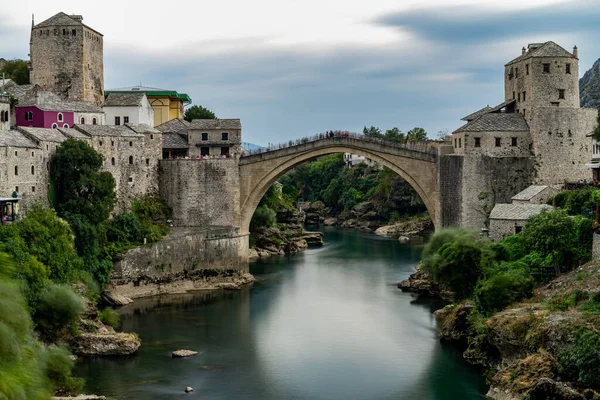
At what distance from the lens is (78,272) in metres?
32.8

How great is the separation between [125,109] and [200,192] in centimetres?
672

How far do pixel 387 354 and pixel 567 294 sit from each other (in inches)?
248

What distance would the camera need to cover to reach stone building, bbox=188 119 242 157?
147 ft

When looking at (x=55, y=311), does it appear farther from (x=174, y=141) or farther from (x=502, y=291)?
(x=174, y=141)

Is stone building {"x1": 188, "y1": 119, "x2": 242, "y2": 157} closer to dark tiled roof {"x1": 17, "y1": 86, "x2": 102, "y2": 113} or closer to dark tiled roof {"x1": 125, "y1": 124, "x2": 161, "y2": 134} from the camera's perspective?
dark tiled roof {"x1": 125, "y1": 124, "x2": 161, "y2": 134}

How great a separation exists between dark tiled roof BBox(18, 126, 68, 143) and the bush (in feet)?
62.8

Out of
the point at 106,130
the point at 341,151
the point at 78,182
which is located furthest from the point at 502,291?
the point at 106,130

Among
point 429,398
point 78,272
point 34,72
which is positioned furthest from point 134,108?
point 429,398

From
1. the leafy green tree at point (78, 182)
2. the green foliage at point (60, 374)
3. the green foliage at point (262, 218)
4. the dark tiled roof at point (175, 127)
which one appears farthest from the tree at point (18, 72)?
the green foliage at point (60, 374)

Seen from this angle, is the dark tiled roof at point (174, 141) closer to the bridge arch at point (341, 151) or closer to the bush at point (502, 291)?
the bridge arch at point (341, 151)

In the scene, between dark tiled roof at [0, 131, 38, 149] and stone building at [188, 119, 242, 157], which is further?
stone building at [188, 119, 242, 157]

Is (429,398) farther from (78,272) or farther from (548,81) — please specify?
(548,81)

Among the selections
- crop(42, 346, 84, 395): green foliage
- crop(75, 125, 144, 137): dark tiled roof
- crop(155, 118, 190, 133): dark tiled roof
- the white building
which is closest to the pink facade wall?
crop(75, 125, 144, 137): dark tiled roof

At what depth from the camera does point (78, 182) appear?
36656 millimetres
